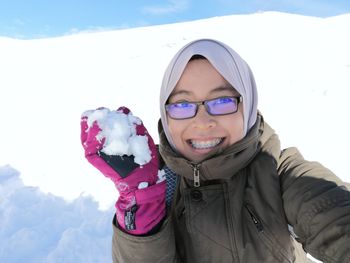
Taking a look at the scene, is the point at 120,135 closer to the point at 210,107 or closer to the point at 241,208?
the point at 210,107

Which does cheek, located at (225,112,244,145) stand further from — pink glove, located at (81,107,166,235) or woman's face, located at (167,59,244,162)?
pink glove, located at (81,107,166,235)

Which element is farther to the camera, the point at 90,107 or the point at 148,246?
the point at 90,107

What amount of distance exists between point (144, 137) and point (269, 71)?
8.76m

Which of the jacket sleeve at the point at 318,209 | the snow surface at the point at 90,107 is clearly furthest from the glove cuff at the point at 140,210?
the snow surface at the point at 90,107

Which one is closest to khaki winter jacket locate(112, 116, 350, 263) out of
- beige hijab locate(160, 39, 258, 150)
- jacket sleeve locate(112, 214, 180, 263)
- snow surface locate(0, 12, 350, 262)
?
jacket sleeve locate(112, 214, 180, 263)

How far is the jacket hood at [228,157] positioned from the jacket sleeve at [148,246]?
9.3 inches

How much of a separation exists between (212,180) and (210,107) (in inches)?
12.4

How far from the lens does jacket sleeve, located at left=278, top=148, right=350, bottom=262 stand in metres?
1.18

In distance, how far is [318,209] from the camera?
1.24 metres

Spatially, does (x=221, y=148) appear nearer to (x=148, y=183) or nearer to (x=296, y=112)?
(x=148, y=183)

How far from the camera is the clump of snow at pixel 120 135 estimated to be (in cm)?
155

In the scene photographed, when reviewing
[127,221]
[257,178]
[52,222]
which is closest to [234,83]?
[257,178]

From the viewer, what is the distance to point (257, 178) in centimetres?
151

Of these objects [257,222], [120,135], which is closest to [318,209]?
[257,222]
